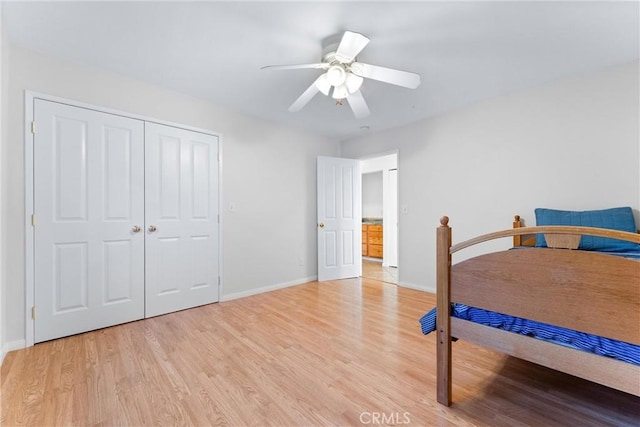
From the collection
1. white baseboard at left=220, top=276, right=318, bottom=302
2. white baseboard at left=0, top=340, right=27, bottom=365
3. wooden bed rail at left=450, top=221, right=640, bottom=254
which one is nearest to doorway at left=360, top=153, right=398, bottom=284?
white baseboard at left=220, top=276, right=318, bottom=302

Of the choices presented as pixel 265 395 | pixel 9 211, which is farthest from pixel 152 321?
pixel 265 395

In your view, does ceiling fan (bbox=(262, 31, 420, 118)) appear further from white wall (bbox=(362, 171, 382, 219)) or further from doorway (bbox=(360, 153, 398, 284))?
white wall (bbox=(362, 171, 382, 219))

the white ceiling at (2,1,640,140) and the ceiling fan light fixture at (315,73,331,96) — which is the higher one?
the white ceiling at (2,1,640,140)

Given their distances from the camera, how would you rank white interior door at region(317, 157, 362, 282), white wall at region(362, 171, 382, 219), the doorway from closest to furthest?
white interior door at region(317, 157, 362, 282), the doorway, white wall at region(362, 171, 382, 219)

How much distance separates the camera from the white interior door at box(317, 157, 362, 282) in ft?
14.1

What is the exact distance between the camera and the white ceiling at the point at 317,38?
5.73ft

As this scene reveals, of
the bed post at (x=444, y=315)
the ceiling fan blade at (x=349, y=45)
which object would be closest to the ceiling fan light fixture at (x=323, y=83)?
the ceiling fan blade at (x=349, y=45)

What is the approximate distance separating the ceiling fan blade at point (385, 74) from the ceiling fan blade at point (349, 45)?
0.29ft

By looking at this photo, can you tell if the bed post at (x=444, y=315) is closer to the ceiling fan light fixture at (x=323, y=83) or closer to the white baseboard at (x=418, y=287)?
the ceiling fan light fixture at (x=323, y=83)

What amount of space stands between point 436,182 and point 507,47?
171 centimetres

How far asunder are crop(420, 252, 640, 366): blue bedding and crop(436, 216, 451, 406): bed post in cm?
6

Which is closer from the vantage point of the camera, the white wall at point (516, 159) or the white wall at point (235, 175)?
the white wall at point (235, 175)

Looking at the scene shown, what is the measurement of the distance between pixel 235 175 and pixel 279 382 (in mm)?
2444

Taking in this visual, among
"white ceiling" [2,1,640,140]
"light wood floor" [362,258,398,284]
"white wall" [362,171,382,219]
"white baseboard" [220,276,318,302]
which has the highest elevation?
"white ceiling" [2,1,640,140]
